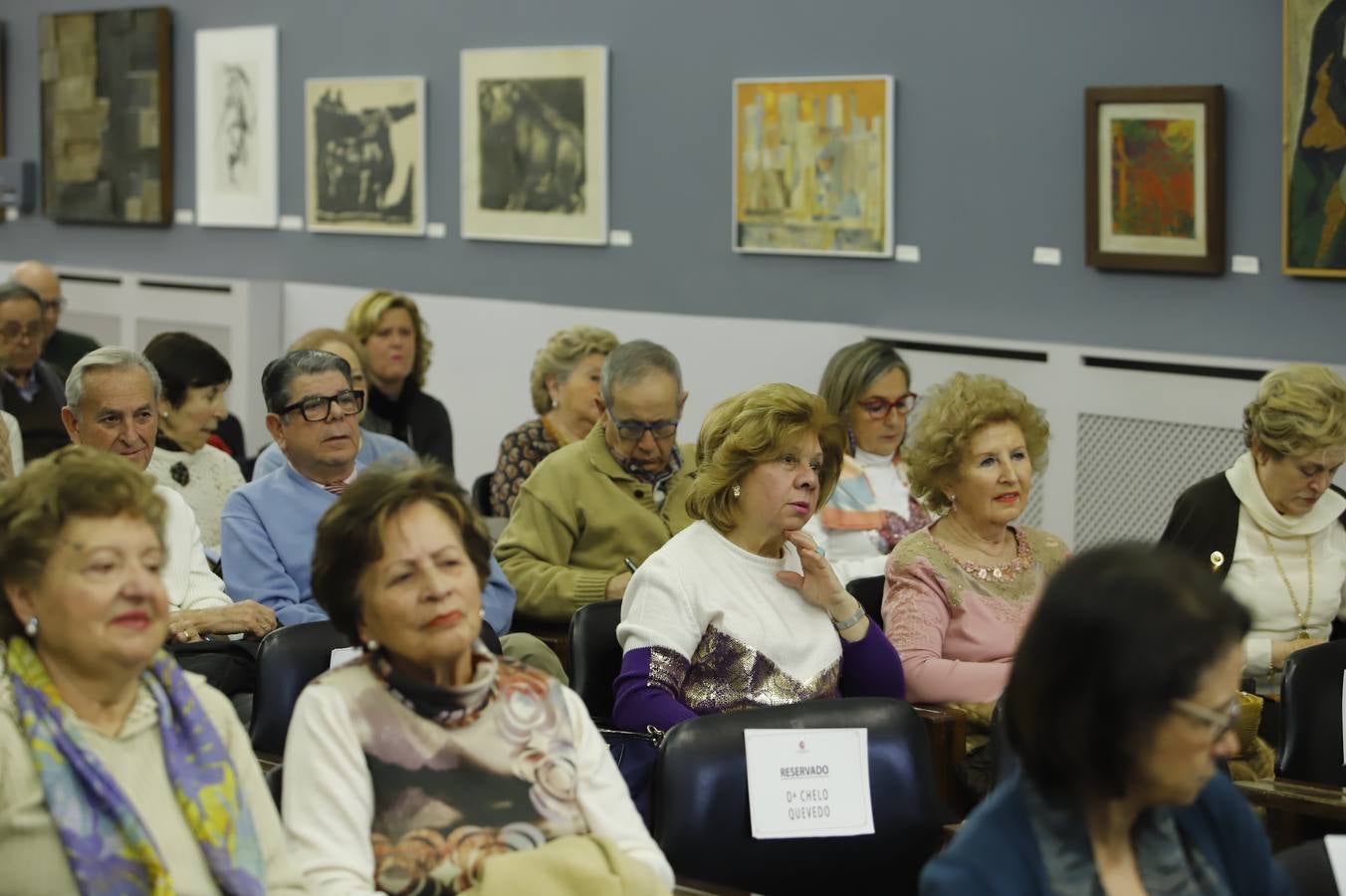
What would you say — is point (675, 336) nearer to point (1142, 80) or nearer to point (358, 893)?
point (1142, 80)

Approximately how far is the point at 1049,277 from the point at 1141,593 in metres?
5.23

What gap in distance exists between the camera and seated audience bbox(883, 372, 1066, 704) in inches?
147

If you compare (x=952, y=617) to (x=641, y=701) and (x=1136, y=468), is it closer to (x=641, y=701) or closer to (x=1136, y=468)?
(x=641, y=701)

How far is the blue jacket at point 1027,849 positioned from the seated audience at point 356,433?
232 centimetres

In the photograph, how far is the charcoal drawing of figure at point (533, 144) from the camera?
8516mm

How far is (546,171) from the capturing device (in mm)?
8625

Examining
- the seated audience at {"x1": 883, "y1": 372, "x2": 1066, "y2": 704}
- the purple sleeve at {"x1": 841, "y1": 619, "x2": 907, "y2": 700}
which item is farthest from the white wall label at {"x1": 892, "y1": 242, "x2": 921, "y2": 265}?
the purple sleeve at {"x1": 841, "y1": 619, "x2": 907, "y2": 700}

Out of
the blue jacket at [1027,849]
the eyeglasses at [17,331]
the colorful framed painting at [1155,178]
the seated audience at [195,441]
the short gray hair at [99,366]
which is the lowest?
the blue jacket at [1027,849]

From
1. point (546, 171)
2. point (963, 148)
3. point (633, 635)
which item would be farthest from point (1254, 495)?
point (546, 171)

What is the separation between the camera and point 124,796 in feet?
7.27

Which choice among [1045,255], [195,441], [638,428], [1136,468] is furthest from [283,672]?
[1045,255]

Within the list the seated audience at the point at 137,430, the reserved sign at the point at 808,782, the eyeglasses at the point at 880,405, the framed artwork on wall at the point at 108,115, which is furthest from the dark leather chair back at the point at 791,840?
the framed artwork on wall at the point at 108,115

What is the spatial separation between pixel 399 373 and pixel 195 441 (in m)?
1.54

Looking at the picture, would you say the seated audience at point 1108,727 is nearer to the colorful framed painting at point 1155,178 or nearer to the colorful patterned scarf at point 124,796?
the colorful patterned scarf at point 124,796
